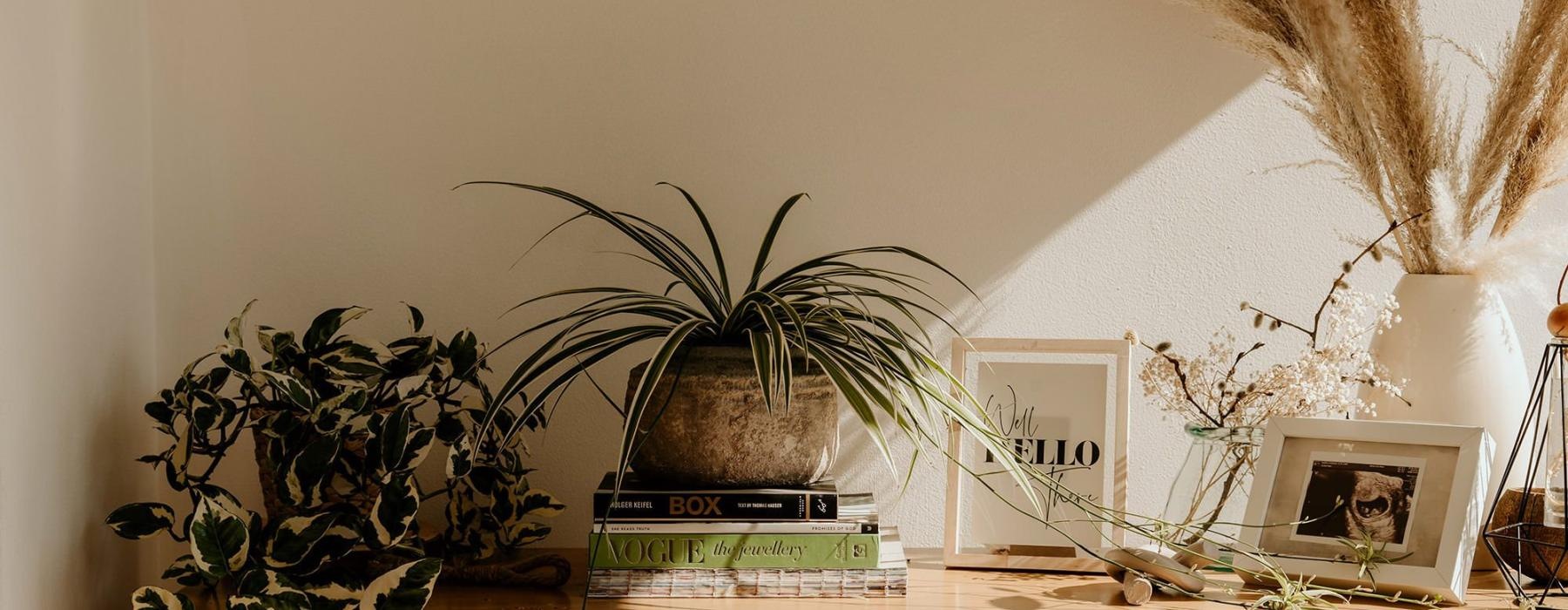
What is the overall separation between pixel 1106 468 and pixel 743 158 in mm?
668

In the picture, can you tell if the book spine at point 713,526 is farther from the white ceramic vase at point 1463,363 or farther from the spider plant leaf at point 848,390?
the white ceramic vase at point 1463,363

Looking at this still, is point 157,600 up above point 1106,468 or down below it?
below

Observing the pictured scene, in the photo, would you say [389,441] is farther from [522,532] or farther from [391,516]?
[522,532]

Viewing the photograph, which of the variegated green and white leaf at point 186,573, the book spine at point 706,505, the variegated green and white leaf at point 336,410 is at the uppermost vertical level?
the variegated green and white leaf at point 336,410

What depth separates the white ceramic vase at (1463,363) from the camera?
1.43m

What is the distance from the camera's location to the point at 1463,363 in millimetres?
1434

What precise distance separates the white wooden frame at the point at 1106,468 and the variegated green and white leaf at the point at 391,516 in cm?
68

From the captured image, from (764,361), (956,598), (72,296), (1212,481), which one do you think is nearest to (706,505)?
(764,361)

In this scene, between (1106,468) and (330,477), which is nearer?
(330,477)

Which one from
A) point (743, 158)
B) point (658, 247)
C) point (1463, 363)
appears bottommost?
point (1463, 363)

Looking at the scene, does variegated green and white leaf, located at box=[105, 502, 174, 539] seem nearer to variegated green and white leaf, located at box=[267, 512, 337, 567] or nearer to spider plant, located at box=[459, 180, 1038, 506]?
variegated green and white leaf, located at box=[267, 512, 337, 567]

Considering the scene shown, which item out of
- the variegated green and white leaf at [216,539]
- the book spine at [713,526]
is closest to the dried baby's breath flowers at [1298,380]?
the book spine at [713,526]

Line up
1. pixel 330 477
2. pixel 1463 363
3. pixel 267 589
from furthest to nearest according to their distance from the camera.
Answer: pixel 1463 363 → pixel 330 477 → pixel 267 589

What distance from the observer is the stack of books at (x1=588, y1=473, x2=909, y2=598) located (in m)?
1.36
